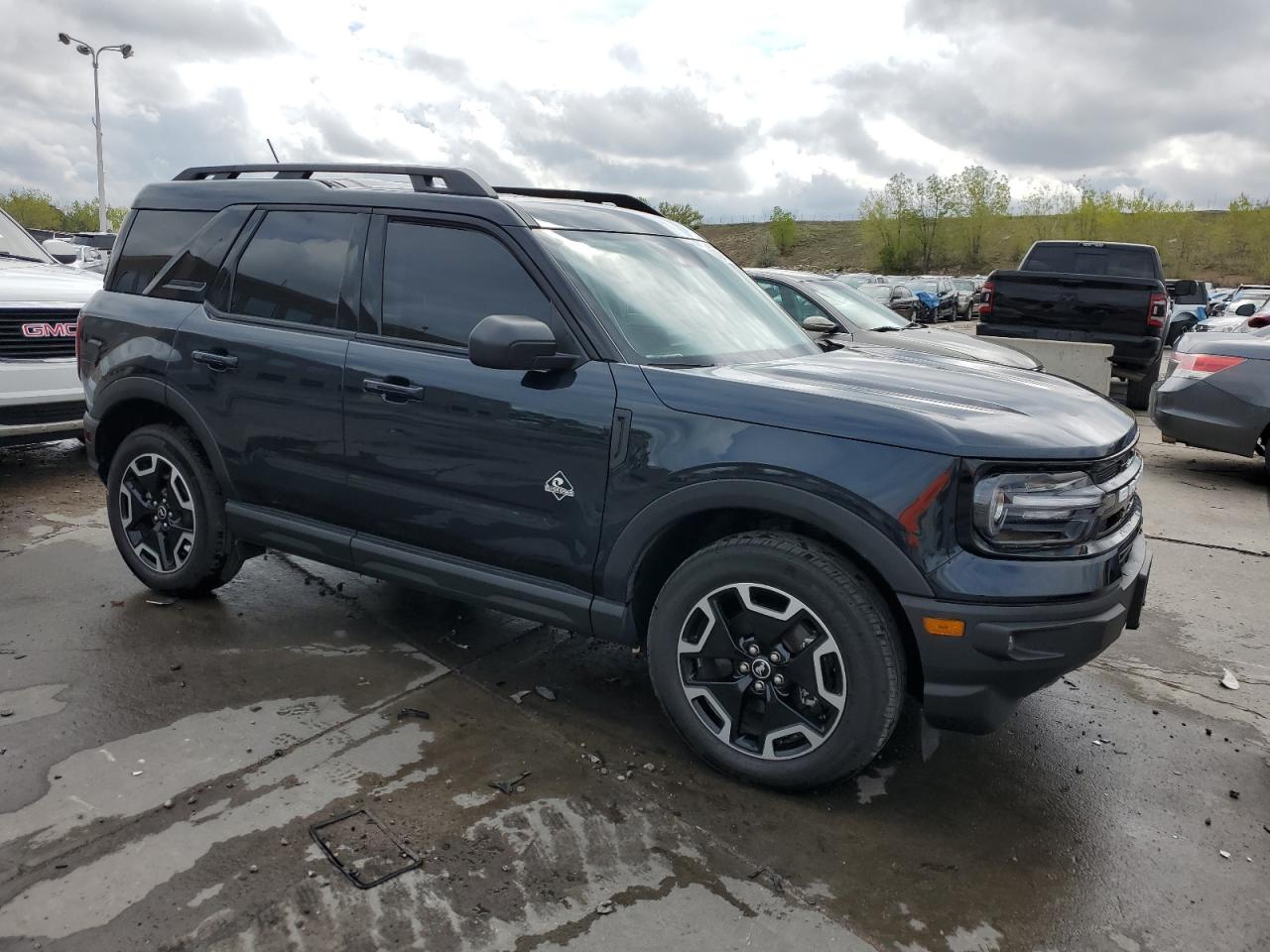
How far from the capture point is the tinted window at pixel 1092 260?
12.8m

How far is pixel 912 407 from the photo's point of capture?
294 centimetres

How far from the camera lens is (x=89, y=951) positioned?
233 cm

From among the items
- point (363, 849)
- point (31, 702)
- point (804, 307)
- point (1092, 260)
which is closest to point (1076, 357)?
point (1092, 260)

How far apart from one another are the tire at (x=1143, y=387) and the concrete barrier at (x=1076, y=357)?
58 centimetres

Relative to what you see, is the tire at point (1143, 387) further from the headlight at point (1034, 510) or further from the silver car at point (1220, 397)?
the headlight at point (1034, 510)

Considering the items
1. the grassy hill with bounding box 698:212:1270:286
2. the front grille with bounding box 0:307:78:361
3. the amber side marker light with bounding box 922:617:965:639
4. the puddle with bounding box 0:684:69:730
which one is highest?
the grassy hill with bounding box 698:212:1270:286

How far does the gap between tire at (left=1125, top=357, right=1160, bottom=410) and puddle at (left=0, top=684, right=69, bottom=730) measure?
38.1 feet

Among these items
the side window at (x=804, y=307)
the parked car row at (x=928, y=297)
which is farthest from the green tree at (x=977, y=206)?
the side window at (x=804, y=307)

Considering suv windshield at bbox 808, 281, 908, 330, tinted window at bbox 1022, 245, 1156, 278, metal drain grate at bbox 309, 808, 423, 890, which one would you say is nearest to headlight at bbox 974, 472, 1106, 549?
metal drain grate at bbox 309, 808, 423, 890

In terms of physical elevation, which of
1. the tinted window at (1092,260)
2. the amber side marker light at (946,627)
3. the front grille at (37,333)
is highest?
the tinted window at (1092,260)

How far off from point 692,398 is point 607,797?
129 cm

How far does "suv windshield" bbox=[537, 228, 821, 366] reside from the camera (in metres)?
3.44

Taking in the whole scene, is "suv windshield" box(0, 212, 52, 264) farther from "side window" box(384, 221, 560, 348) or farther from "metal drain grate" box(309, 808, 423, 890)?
"metal drain grate" box(309, 808, 423, 890)

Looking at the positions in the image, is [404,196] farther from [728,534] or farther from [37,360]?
[37,360]
